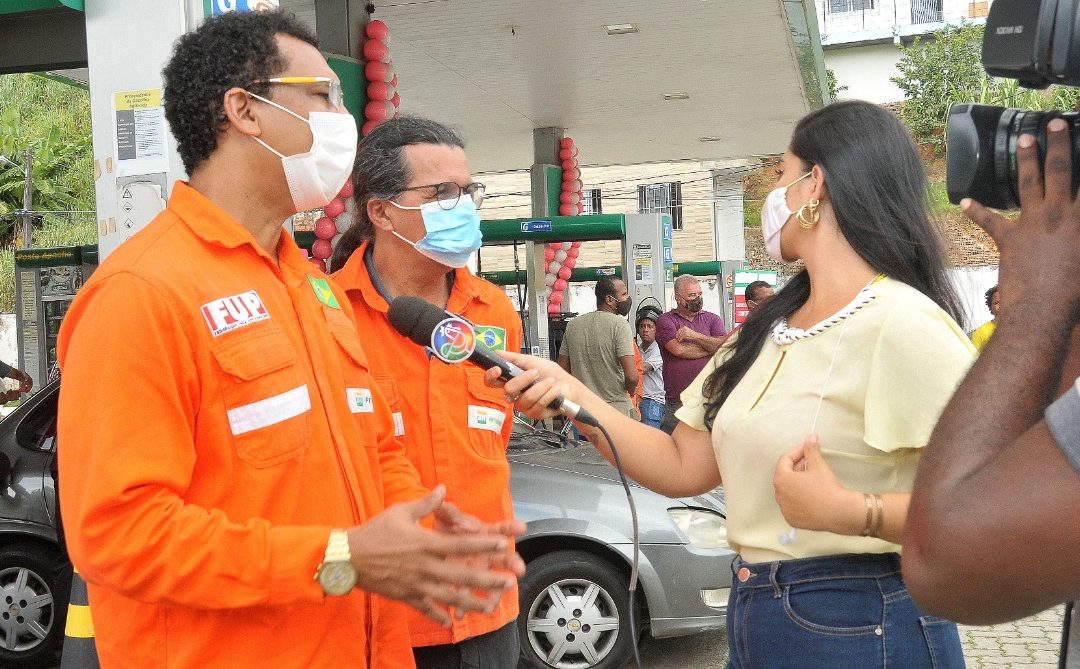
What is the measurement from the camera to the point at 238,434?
6.32 feet

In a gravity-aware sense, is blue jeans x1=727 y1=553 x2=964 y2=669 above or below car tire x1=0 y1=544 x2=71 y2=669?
above

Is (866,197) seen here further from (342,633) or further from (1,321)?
(1,321)

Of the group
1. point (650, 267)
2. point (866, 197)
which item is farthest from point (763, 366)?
point (650, 267)

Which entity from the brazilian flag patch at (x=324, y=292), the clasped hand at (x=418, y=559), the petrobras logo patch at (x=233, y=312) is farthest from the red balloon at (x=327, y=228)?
the clasped hand at (x=418, y=559)

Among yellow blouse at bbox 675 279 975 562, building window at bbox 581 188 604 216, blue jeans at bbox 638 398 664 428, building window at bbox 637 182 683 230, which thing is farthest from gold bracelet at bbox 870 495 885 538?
building window at bbox 637 182 683 230

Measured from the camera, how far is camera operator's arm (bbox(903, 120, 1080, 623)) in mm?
1170

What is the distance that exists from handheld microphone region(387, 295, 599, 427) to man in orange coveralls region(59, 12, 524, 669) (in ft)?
0.79

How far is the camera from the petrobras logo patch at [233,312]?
6.31 ft

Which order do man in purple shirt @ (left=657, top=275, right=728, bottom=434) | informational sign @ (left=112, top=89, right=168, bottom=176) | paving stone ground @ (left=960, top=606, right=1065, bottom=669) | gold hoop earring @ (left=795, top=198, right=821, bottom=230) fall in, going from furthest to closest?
man in purple shirt @ (left=657, top=275, right=728, bottom=434)
paving stone ground @ (left=960, top=606, right=1065, bottom=669)
informational sign @ (left=112, top=89, right=168, bottom=176)
gold hoop earring @ (left=795, top=198, right=821, bottom=230)

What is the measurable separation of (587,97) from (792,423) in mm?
13908

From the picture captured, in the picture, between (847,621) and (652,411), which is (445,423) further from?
(652,411)

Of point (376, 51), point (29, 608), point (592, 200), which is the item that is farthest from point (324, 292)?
point (592, 200)

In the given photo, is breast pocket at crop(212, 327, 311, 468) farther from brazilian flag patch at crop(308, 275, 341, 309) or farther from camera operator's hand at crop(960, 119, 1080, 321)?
camera operator's hand at crop(960, 119, 1080, 321)

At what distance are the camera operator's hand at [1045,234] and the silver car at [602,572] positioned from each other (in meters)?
4.55
